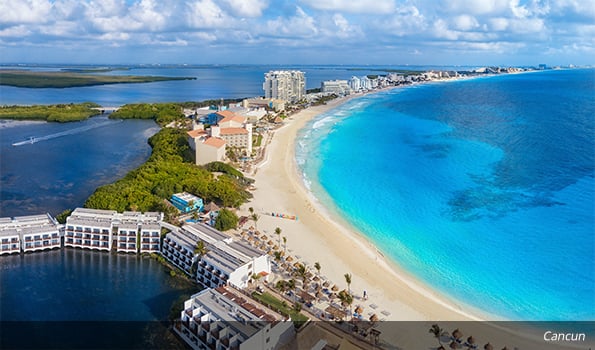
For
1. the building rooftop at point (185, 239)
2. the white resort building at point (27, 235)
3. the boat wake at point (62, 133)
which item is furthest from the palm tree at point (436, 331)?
the boat wake at point (62, 133)

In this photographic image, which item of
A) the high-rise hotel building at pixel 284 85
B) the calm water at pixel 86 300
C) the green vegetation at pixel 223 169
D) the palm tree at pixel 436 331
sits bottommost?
the calm water at pixel 86 300

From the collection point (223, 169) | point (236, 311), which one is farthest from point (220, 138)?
point (236, 311)

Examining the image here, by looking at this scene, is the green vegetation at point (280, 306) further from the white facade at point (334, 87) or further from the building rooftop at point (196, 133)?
the white facade at point (334, 87)

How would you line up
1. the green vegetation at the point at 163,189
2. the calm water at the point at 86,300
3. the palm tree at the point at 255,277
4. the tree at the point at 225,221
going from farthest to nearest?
the green vegetation at the point at 163,189, the tree at the point at 225,221, the palm tree at the point at 255,277, the calm water at the point at 86,300

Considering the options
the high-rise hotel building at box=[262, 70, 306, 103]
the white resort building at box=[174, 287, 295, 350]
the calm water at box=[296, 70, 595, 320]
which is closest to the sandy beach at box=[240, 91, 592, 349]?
the calm water at box=[296, 70, 595, 320]

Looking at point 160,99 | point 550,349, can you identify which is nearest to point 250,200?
point 550,349

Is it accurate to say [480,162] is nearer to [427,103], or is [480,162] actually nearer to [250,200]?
[250,200]
